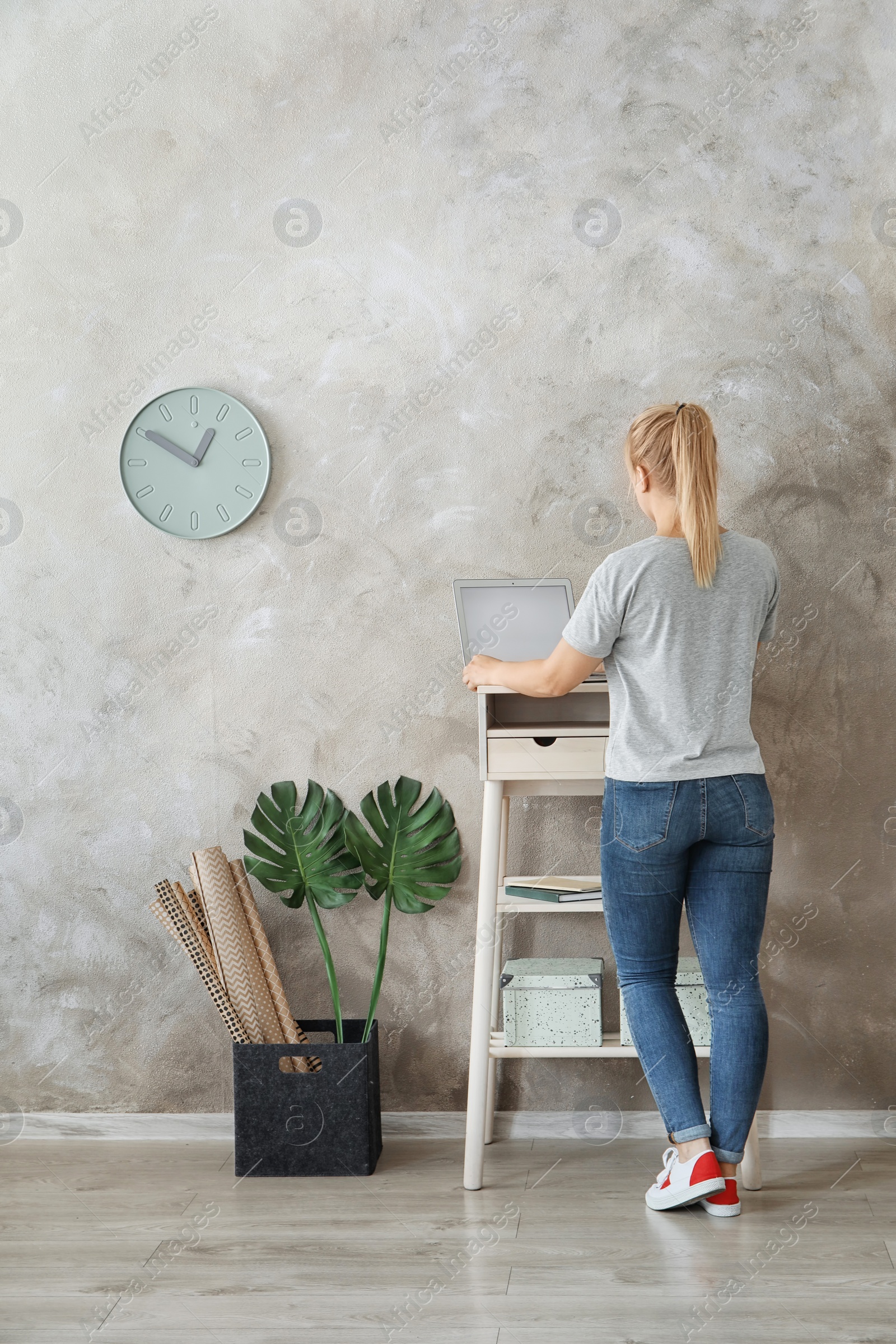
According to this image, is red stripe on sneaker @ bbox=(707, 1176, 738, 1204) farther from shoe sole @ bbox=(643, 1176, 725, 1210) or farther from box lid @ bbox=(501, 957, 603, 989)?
box lid @ bbox=(501, 957, 603, 989)

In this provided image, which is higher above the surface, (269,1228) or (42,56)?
(42,56)

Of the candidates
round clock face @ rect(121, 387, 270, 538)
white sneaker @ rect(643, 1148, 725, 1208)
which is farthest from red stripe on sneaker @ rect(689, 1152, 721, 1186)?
round clock face @ rect(121, 387, 270, 538)

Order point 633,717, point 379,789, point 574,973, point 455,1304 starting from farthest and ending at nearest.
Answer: point 379,789, point 574,973, point 633,717, point 455,1304

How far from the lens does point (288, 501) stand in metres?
2.74

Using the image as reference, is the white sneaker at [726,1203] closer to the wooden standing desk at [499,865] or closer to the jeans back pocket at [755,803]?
the wooden standing desk at [499,865]

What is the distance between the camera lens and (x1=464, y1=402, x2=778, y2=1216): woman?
2082 mm

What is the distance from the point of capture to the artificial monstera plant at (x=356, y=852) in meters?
2.59

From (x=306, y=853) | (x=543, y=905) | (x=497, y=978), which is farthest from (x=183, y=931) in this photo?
(x=543, y=905)

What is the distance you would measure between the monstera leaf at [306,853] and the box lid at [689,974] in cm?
75

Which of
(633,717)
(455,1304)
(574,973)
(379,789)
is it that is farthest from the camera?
(379,789)

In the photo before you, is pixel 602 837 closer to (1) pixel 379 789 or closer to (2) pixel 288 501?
(1) pixel 379 789

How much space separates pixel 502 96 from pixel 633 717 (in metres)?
1.57

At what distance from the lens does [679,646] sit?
2.08 meters

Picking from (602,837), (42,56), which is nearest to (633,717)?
(602,837)
